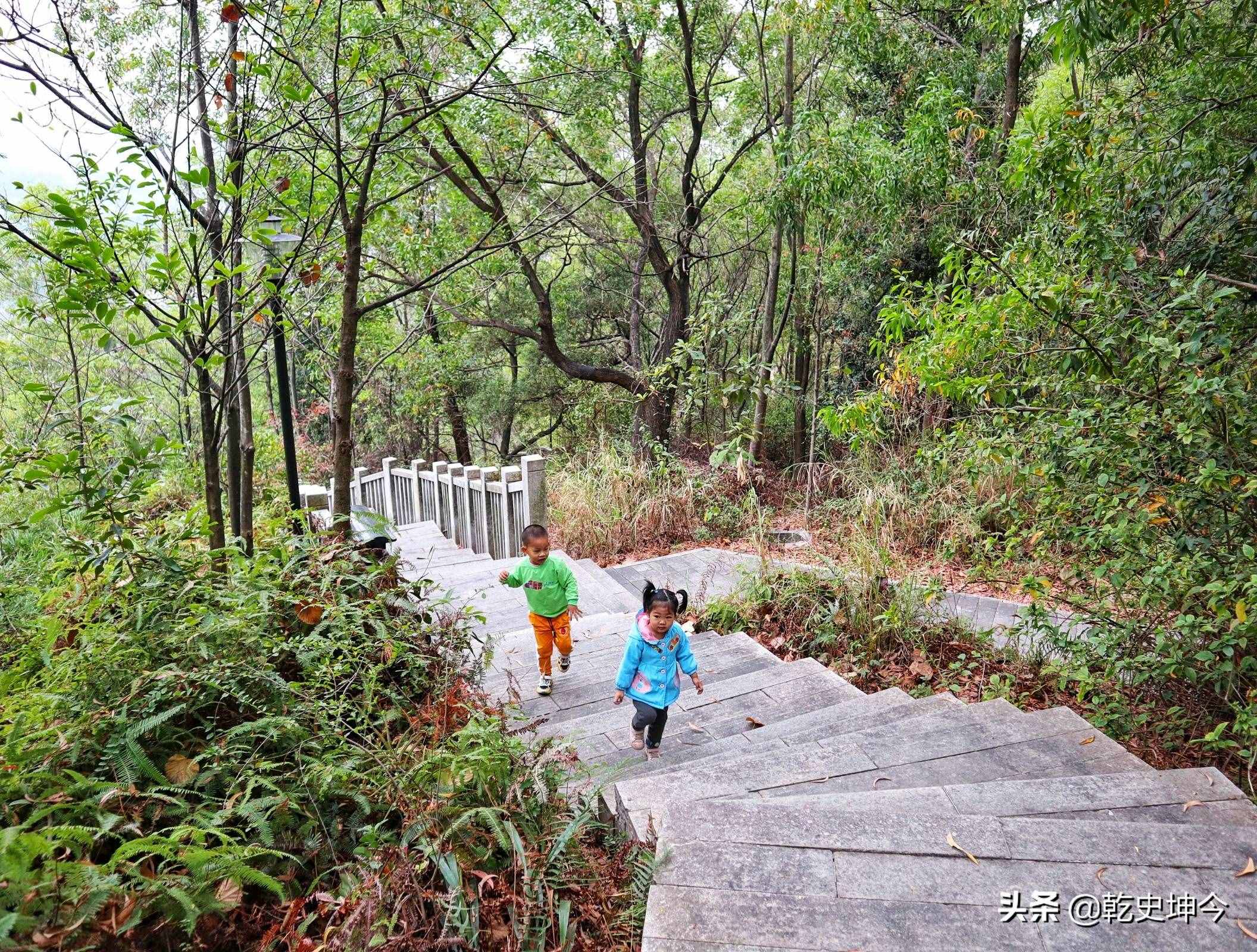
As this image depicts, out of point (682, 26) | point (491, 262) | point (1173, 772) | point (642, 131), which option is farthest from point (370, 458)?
point (1173, 772)

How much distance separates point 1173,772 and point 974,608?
3617mm

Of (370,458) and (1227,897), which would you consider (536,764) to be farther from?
(370,458)

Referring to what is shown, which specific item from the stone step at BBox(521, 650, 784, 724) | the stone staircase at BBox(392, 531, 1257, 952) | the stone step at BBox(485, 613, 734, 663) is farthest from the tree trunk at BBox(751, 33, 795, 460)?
the stone staircase at BBox(392, 531, 1257, 952)

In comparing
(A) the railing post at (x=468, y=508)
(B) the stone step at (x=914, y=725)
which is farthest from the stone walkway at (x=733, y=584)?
(A) the railing post at (x=468, y=508)

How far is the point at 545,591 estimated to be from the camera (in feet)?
14.0

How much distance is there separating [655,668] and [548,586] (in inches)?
45.8

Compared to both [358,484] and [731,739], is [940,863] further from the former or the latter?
[358,484]

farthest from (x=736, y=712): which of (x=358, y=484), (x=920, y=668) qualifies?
(x=358, y=484)

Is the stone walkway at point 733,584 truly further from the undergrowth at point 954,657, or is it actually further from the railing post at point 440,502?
the railing post at point 440,502

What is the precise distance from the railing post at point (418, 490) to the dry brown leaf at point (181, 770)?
8.51 meters

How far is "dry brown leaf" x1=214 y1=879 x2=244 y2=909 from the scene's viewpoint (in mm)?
1782

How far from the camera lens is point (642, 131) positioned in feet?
37.7

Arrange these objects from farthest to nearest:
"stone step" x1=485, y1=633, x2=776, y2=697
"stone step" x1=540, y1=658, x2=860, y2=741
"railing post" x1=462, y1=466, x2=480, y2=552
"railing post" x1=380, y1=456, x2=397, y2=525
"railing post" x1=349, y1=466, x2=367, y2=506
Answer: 1. "railing post" x1=349, y1=466, x2=367, y2=506
2. "railing post" x1=380, y1=456, x2=397, y2=525
3. "railing post" x1=462, y1=466, x2=480, y2=552
4. "stone step" x1=485, y1=633, x2=776, y2=697
5. "stone step" x1=540, y1=658, x2=860, y2=741

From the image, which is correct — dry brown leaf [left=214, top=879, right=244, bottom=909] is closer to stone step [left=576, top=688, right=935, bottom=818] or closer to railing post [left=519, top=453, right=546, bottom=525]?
stone step [left=576, top=688, right=935, bottom=818]
